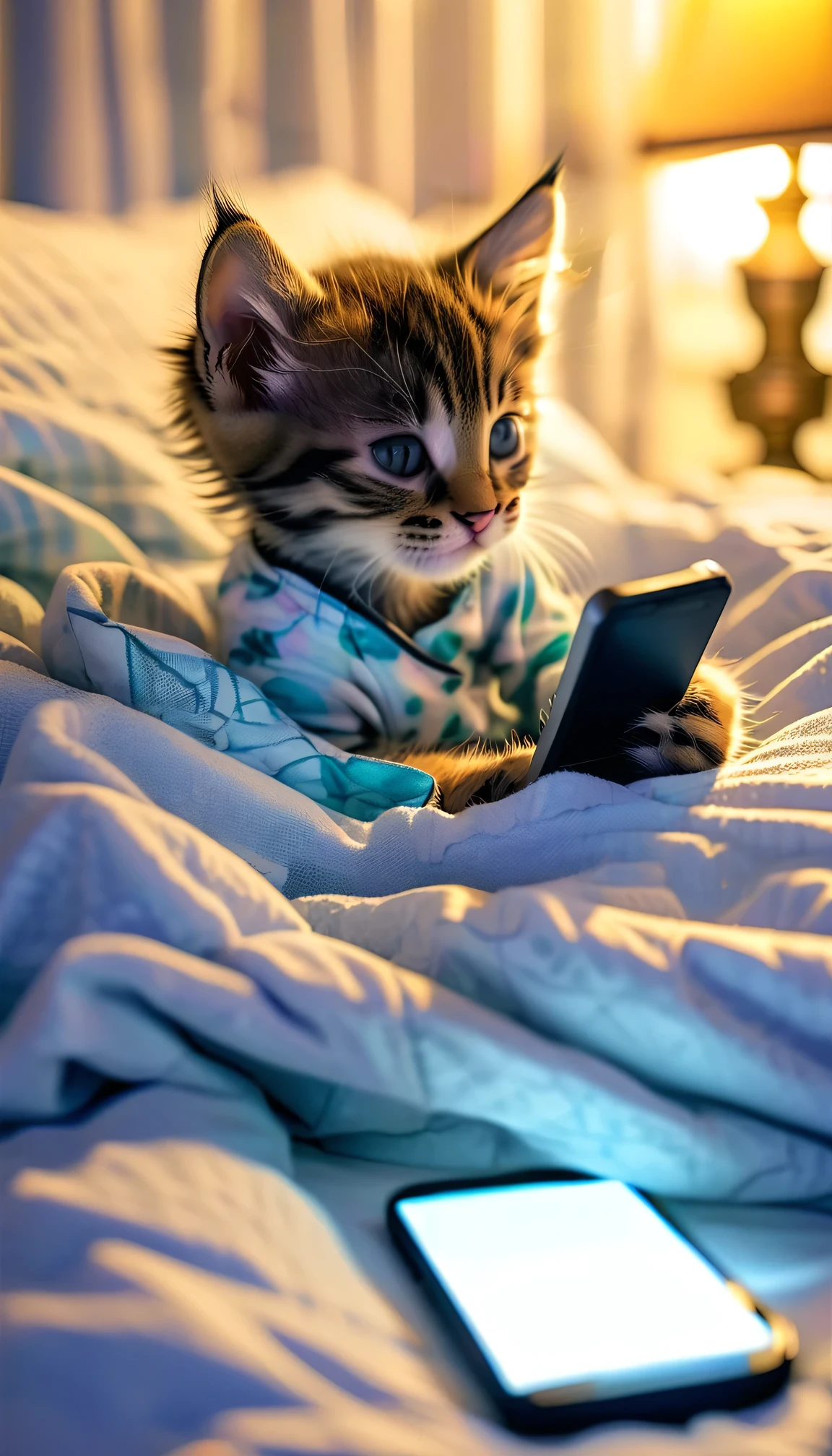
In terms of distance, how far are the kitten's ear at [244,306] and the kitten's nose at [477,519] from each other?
172mm

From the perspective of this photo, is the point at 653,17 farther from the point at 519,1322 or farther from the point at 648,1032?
the point at 519,1322

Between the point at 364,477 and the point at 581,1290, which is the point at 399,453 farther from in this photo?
the point at 581,1290

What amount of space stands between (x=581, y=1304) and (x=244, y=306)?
65cm

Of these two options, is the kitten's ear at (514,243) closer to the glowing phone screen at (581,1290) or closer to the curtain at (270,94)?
the curtain at (270,94)

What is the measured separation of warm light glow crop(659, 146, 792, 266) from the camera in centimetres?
226

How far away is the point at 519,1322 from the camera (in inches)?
14.5

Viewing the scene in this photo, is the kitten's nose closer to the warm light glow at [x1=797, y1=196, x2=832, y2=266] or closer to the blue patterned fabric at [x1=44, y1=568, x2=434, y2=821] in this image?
the blue patterned fabric at [x1=44, y1=568, x2=434, y2=821]

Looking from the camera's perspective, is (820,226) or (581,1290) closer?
(581,1290)

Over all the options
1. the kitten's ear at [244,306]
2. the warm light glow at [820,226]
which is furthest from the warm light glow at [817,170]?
the kitten's ear at [244,306]

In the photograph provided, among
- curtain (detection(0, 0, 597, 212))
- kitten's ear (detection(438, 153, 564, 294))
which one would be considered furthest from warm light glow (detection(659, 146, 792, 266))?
kitten's ear (detection(438, 153, 564, 294))

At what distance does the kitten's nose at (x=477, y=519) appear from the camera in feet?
2.62

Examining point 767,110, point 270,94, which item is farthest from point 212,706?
point 767,110

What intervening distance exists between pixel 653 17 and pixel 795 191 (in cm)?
42

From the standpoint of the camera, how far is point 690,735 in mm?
736
